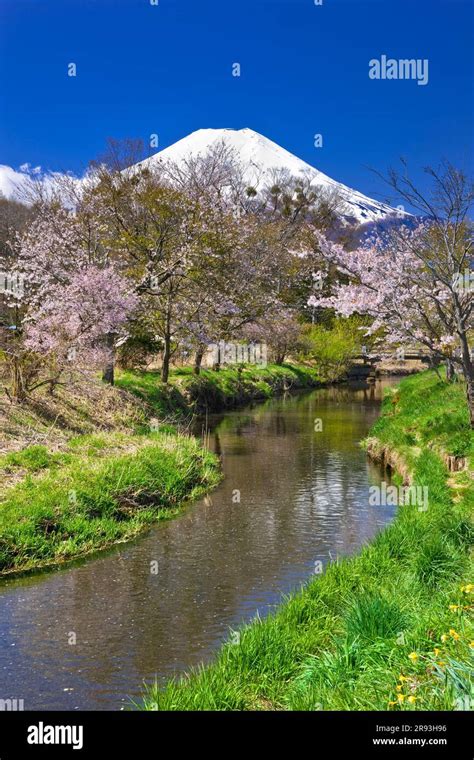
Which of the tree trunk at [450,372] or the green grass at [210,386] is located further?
the green grass at [210,386]

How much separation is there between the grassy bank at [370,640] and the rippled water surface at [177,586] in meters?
0.83

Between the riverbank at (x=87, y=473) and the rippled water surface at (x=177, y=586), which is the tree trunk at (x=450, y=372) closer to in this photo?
the rippled water surface at (x=177, y=586)

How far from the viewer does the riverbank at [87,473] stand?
39.3 feet

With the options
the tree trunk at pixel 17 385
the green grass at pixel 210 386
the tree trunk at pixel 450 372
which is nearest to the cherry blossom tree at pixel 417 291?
the tree trunk at pixel 450 372

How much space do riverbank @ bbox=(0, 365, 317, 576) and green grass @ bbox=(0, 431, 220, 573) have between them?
0.02 meters

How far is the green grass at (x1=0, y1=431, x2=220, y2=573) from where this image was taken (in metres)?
11.7

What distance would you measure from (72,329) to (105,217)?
10.4 m

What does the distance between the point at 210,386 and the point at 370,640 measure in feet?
90.3

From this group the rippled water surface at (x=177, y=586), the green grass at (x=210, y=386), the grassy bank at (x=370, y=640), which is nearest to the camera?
the grassy bank at (x=370, y=640)

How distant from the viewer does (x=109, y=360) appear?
22.7 metres
